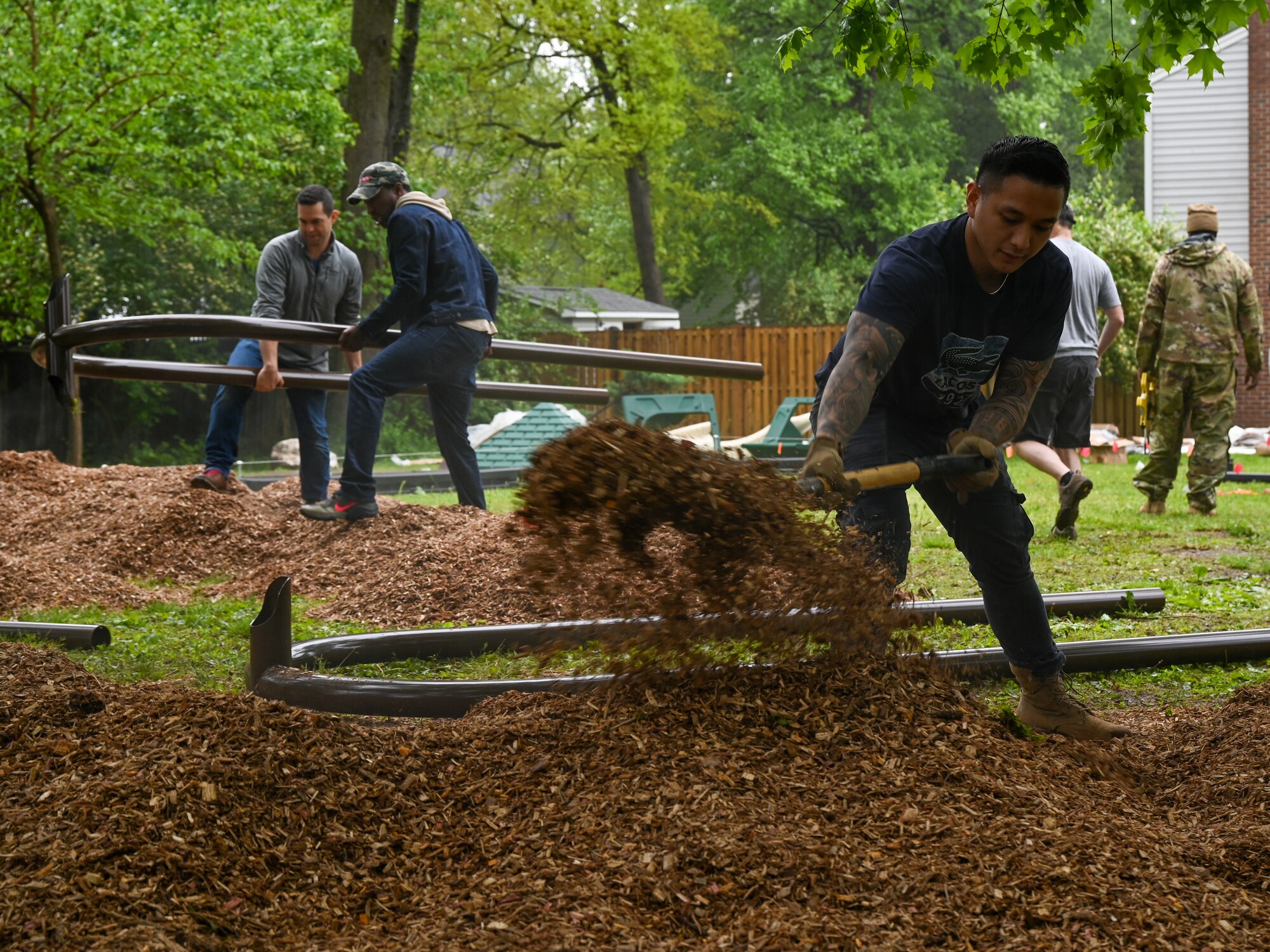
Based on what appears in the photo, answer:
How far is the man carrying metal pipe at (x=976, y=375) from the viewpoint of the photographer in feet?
10.8

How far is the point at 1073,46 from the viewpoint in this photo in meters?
3.67

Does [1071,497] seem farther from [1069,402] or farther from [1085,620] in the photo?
[1085,620]

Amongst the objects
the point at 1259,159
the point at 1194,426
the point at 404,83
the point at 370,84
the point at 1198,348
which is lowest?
the point at 1194,426

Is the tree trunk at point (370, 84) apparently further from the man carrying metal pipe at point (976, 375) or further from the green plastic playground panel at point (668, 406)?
the man carrying metal pipe at point (976, 375)

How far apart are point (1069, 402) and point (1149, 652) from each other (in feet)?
12.6

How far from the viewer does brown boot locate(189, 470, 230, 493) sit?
7.64 metres

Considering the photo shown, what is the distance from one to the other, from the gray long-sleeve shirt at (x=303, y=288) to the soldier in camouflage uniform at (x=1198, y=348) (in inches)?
232

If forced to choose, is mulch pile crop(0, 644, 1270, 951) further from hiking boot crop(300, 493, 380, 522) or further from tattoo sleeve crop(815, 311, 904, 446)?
hiking boot crop(300, 493, 380, 522)

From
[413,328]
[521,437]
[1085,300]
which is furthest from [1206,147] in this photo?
[413,328]

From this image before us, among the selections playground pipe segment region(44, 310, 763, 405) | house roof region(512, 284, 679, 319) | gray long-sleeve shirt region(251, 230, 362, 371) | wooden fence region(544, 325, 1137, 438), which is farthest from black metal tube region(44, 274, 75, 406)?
house roof region(512, 284, 679, 319)

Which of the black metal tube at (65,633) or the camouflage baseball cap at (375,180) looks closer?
the black metal tube at (65,633)

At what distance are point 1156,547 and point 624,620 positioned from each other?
543cm

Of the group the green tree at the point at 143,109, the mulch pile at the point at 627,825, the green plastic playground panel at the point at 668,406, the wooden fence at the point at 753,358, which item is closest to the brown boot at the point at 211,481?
the mulch pile at the point at 627,825

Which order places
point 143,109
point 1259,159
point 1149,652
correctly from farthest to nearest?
point 1259,159 < point 143,109 < point 1149,652
